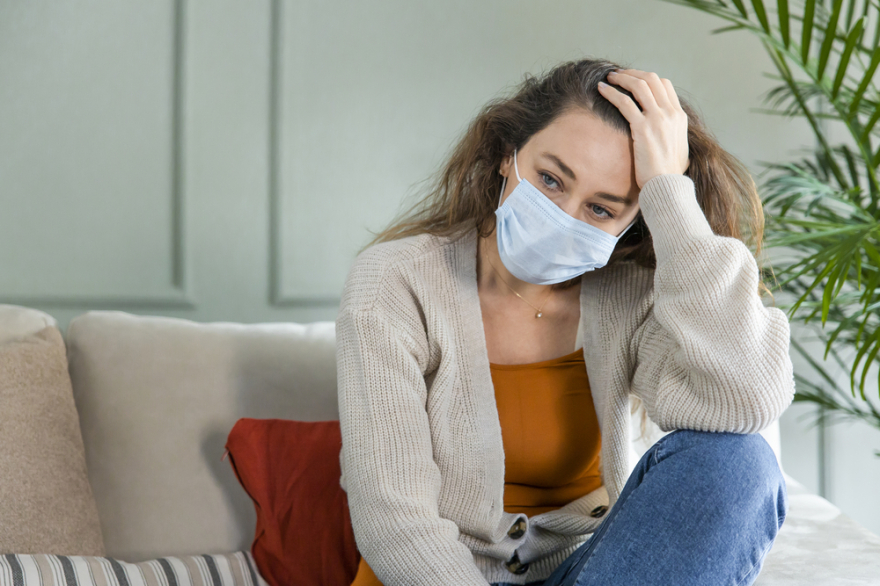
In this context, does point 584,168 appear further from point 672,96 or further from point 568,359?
point 568,359

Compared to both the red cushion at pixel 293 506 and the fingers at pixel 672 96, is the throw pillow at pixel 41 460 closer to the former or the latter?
the red cushion at pixel 293 506

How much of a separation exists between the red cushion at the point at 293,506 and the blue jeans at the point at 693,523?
44 centimetres

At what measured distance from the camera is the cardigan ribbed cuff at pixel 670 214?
92 cm

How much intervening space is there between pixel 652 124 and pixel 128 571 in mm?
949

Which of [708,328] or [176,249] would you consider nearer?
[708,328]

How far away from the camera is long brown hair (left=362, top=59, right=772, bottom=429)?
3.38ft

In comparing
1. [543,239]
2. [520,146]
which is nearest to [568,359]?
[543,239]

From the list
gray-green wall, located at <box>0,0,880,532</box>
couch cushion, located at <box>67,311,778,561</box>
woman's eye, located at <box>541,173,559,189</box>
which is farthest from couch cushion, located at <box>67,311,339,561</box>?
woman's eye, located at <box>541,173,559,189</box>

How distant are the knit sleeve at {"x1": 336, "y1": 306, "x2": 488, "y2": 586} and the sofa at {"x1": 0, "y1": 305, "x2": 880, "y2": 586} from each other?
28 centimetres

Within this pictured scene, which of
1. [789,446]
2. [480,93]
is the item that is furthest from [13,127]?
[789,446]

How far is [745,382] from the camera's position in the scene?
32.7 inches

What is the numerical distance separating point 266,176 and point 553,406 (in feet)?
3.02

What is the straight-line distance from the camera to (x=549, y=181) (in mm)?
969

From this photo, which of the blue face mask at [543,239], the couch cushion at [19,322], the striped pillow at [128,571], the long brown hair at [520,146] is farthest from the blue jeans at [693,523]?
the couch cushion at [19,322]
